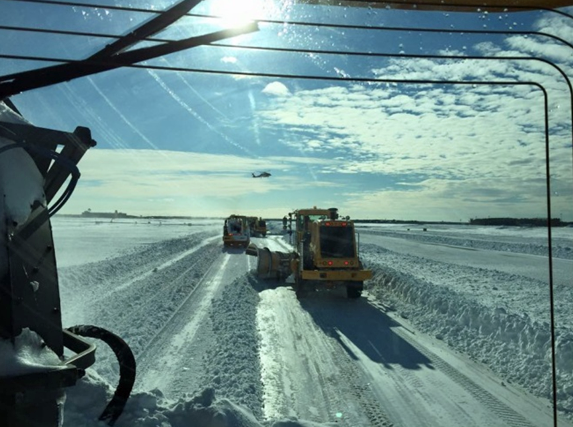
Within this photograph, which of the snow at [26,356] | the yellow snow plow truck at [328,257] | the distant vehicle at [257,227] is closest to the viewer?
the snow at [26,356]

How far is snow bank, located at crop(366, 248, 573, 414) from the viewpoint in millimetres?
7219

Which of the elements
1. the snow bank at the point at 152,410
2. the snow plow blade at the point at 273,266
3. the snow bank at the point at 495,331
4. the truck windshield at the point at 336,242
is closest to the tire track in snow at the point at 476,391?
the snow bank at the point at 495,331

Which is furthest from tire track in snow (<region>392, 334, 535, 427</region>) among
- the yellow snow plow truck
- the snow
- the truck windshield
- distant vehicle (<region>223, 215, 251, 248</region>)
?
distant vehicle (<region>223, 215, 251, 248</region>)

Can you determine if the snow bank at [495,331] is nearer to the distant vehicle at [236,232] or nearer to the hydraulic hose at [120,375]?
the hydraulic hose at [120,375]

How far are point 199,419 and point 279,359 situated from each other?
12.1 feet

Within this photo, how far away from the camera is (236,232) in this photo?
1435 inches

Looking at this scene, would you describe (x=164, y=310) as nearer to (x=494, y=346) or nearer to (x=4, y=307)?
(x=494, y=346)

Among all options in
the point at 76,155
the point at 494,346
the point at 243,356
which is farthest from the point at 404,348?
the point at 76,155

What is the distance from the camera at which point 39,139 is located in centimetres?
306

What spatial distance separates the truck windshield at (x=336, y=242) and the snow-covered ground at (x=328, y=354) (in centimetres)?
139

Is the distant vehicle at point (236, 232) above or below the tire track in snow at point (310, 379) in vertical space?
above

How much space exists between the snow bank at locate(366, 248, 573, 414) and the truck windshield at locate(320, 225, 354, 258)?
1.81 m

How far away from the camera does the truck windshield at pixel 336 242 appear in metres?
15.2

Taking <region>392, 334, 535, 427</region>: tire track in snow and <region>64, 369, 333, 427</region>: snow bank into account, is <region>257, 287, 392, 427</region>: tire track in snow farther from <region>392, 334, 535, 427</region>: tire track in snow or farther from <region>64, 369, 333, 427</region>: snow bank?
<region>392, 334, 535, 427</region>: tire track in snow
